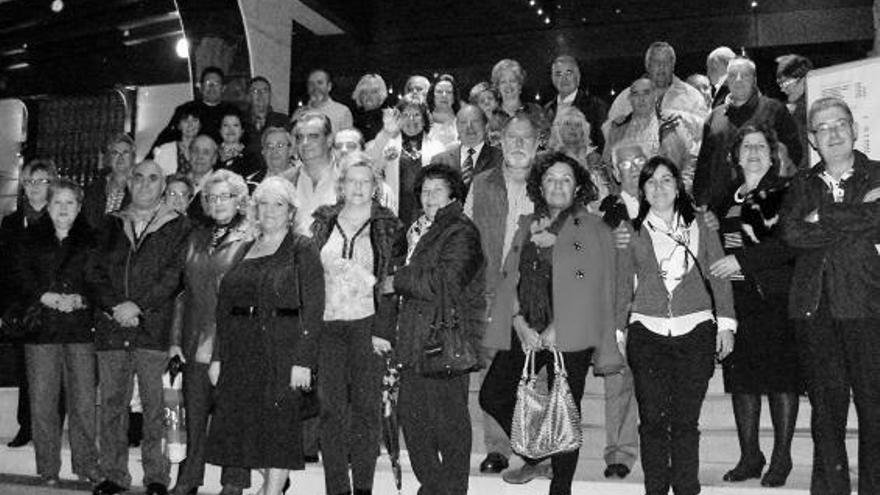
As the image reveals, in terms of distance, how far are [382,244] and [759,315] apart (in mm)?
1948

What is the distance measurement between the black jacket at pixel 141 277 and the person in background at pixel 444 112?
2110 mm

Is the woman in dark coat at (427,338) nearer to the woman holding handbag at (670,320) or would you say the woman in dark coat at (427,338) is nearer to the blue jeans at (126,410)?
the woman holding handbag at (670,320)

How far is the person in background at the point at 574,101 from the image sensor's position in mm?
7523

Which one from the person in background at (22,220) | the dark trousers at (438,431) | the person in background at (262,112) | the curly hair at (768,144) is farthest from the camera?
the person in background at (262,112)

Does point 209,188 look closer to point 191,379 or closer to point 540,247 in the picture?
point 191,379

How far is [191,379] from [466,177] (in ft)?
7.45

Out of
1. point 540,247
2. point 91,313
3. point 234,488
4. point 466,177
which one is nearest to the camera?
point 540,247

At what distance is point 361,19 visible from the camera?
12102mm

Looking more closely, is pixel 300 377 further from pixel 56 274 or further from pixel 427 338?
pixel 56 274

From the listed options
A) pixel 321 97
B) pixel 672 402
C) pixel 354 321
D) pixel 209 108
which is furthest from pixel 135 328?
pixel 321 97

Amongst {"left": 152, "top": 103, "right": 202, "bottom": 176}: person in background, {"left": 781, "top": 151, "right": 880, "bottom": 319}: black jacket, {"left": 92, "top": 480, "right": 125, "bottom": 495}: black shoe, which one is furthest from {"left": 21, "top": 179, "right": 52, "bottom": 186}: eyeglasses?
{"left": 781, "top": 151, "right": 880, "bottom": 319}: black jacket

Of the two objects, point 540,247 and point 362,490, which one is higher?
point 540,247

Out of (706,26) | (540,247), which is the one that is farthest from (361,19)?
(540,247)

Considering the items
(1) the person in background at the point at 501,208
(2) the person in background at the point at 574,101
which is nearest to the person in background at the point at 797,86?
(2) the person in background at the point at 574,101
